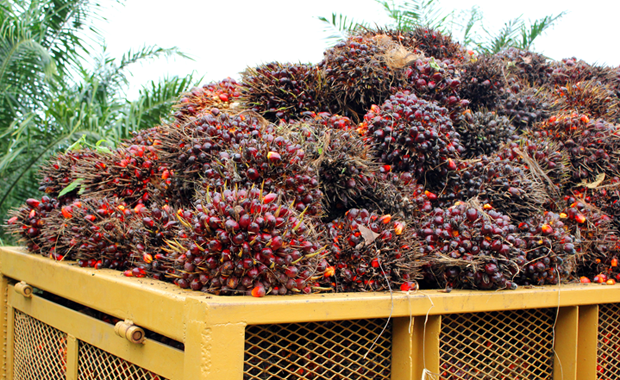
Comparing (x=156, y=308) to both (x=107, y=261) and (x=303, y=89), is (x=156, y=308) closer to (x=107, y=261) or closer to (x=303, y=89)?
(x=107, y=261)

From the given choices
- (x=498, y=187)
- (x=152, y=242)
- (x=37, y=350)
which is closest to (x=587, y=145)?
(x=498, y=187)

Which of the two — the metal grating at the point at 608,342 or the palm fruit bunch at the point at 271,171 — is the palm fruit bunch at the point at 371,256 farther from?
the metal grating at the point at 608,342

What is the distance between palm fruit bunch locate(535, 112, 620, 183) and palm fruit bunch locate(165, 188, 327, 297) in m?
1.90

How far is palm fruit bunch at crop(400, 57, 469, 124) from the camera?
8.03 ft

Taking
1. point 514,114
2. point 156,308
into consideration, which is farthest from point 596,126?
point 156,308

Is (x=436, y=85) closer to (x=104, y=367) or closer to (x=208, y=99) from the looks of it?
(x=208, y=99)

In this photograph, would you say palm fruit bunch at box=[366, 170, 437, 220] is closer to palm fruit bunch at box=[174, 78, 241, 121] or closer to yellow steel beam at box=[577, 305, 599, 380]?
yellow steel beam at box=[577, 305, 599, 380]

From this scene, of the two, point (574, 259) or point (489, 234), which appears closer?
point (489, 234)

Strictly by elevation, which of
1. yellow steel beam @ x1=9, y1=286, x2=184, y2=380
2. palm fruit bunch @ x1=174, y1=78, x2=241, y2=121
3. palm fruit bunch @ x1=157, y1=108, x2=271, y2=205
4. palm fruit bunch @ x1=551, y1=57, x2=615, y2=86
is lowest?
yellow steel beam @ x1=9, y1=286, x2=184, y2=380

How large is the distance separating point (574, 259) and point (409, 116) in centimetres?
100

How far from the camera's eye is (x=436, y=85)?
2512 millimetres

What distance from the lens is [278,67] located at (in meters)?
2.35

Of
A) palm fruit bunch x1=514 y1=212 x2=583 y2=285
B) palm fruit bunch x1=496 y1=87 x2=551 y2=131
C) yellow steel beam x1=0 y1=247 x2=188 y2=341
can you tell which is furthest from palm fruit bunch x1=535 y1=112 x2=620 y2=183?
yellow steel beam x1=0 y1=247 x2=188 y2=341

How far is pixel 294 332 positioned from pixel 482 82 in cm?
207
